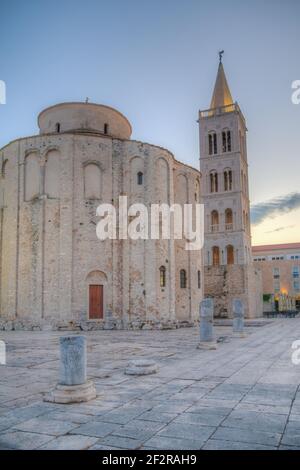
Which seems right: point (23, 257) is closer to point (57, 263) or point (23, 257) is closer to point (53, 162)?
point (57, 263)

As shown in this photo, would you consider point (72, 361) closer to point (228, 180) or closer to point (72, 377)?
point (72, 377)

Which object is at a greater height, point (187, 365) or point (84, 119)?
point (84, 119)

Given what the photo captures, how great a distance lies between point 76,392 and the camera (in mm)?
6047

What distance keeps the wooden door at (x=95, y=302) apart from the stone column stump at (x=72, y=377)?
51.8ft

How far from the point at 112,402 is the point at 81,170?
18.2m

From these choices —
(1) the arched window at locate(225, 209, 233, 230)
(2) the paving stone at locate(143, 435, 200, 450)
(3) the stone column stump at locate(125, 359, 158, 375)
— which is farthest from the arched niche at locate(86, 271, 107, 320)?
(1) the arched window at locate(225, 209, 233, 230)

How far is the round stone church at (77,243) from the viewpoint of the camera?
21703 millimetres

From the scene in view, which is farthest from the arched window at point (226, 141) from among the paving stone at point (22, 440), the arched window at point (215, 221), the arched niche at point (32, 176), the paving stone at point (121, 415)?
the paving stone at point (22, 440)

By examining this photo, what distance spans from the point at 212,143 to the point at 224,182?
506 cm

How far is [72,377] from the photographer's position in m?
6.19

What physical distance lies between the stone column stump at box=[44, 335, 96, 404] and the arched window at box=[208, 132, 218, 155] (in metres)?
43.6

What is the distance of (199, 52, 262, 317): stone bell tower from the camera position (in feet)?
147

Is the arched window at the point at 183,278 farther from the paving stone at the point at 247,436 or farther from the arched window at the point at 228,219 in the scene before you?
the paving stone at the point at 247,436
